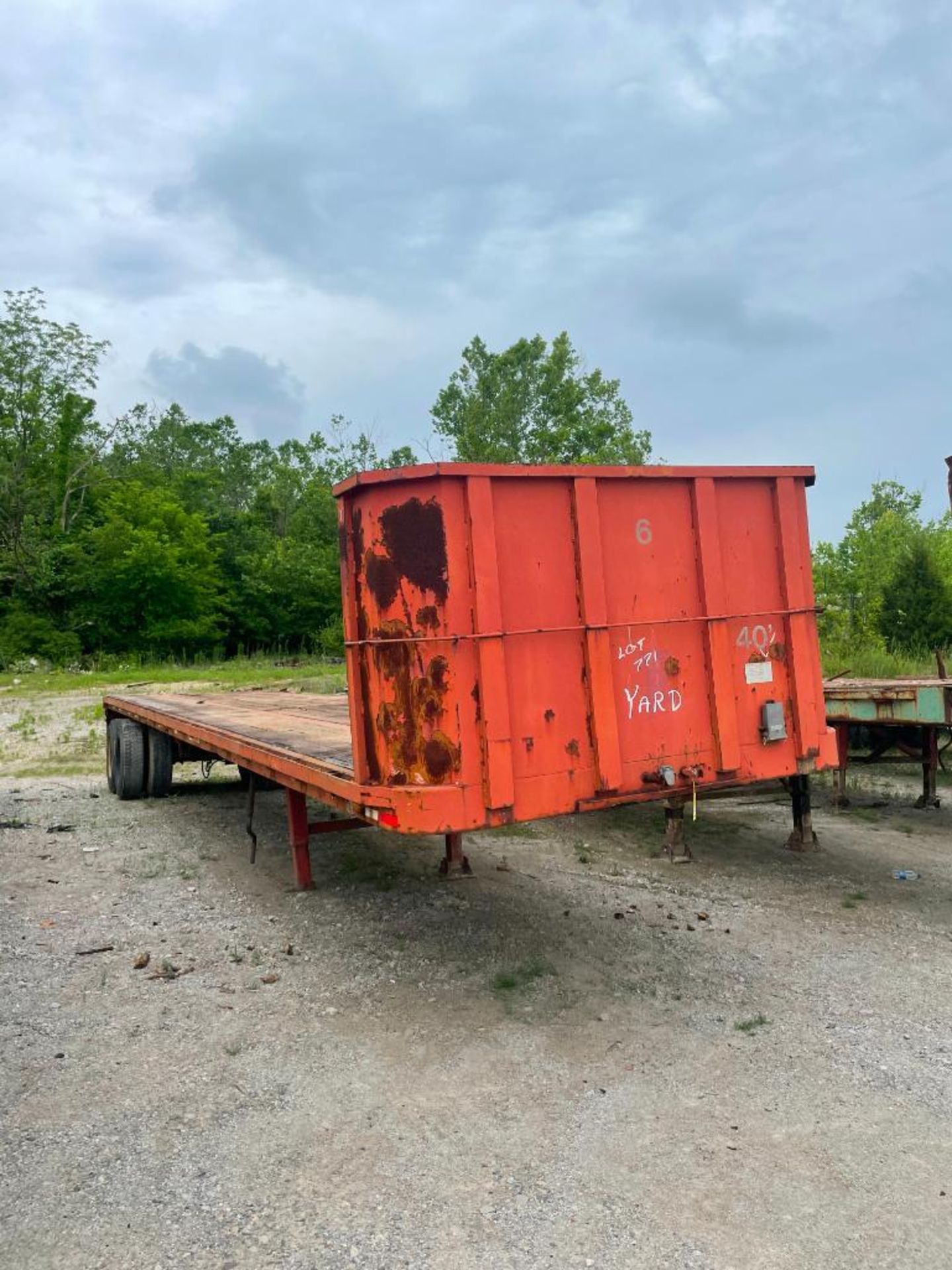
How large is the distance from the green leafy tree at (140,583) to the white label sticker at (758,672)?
34503 mm

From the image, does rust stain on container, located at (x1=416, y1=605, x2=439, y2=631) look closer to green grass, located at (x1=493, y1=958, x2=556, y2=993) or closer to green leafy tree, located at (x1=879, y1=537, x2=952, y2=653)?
green grass, located at (x1=493, y1=958, x2=556, y2=993)

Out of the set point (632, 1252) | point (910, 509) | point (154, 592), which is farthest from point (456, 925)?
point (910, 509)

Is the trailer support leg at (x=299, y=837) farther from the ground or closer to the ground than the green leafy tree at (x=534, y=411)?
closer to the ground

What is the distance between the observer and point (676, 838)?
301 inches

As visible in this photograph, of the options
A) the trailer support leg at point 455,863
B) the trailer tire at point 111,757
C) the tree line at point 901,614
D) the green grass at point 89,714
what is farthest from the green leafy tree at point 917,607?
the trailer support leg at point 455,863

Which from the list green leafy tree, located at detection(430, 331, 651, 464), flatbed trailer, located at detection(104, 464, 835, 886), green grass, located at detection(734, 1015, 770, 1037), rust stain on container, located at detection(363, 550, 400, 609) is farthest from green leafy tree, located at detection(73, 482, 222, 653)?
green grass, located at detection(734, 1015, 770, 1037)

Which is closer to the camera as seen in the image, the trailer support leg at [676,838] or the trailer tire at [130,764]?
the trailer support leg at [676,838]

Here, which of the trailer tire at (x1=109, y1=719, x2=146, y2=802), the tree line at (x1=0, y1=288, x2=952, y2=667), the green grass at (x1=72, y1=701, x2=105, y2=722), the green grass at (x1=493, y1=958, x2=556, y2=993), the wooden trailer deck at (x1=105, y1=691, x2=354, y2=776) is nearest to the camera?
A: the green grass at (x1=493, y1=958, x2=556, y2=993)

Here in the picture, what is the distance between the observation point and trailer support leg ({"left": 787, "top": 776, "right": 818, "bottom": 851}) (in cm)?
775

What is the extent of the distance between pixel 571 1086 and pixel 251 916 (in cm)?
298

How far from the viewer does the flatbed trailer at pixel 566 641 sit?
3.99 meters

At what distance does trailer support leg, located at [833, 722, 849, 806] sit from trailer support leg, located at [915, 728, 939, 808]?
672 mm

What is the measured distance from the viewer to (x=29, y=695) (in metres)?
22.9

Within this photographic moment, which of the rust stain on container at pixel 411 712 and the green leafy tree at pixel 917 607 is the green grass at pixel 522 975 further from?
the green leafy tree at pixel 917 607
